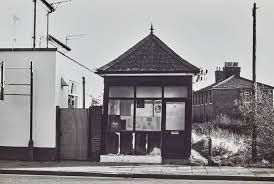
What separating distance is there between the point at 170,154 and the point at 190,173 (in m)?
3.48

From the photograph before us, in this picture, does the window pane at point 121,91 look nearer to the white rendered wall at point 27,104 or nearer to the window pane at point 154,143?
the window pane at point 154,143

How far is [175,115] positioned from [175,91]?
1002mm

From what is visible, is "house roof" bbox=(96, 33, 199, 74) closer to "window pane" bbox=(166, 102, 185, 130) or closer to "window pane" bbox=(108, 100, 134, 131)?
"window pane" bbox=(108, 100, 134, 131)

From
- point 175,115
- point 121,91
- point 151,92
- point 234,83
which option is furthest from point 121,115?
point 234,83

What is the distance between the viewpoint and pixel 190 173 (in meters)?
14.4

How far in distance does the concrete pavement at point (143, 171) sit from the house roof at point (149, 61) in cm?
392

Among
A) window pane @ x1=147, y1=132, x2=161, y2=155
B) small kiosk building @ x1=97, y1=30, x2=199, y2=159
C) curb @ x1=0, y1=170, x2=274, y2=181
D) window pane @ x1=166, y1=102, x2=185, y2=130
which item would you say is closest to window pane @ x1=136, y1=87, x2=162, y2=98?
small kiosk building @ x1=97, y1=30, x2=199, y2=159

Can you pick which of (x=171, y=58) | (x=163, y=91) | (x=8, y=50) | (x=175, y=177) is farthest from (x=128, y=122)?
(x=8, y=50)

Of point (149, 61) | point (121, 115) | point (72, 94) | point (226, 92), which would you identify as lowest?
point (121, 115)

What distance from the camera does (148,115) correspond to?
17.9 metres

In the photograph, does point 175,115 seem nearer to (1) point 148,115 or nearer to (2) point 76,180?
(1) point 148,115

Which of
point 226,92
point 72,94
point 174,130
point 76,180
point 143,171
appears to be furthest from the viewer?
point 226,92

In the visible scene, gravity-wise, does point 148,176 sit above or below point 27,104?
below

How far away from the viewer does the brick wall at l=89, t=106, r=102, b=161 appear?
58.2ft
